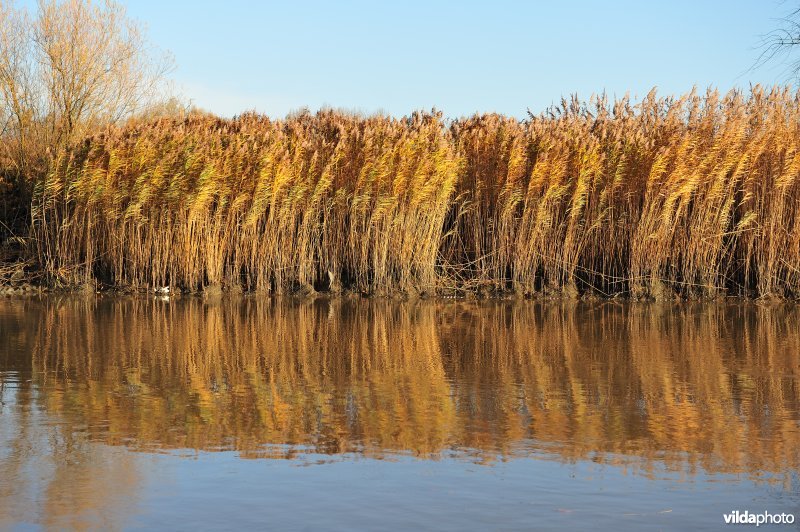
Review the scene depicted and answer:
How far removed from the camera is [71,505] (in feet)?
16.3

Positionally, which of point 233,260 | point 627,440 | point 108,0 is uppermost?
point 108,0

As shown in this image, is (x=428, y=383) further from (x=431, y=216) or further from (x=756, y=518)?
(x=431, y=216)

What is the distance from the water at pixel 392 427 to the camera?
502 cm

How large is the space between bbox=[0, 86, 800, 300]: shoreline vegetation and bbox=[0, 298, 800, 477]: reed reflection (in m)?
2.62

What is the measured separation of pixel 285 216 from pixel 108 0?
35.9ft

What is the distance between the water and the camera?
16.5 ft

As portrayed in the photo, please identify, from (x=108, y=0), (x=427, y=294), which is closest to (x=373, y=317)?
(x=427, y=294)

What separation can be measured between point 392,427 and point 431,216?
11019mm

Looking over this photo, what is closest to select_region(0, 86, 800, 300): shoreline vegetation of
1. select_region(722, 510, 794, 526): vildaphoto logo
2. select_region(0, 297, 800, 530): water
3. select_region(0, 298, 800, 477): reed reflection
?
select_region(0, 298, 800, 477): reed reflection

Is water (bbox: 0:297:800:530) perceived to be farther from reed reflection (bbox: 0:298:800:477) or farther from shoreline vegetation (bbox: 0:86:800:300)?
shoreline vegetation (bbox: 0:86:800:300)

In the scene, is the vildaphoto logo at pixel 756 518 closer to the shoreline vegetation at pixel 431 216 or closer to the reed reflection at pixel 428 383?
the reed reflection at pixel 428 383

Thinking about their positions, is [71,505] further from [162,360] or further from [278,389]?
[162,360]

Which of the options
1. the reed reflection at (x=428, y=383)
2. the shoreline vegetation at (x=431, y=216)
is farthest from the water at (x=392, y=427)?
the shoreline vegetation at (x=431, y=216)

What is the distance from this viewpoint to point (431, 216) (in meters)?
17.7
